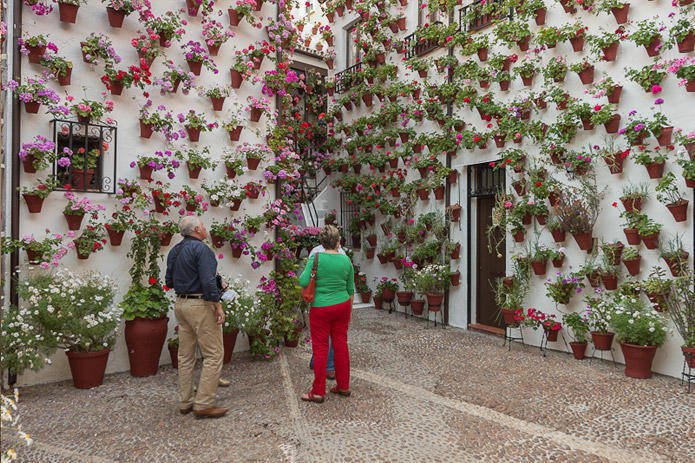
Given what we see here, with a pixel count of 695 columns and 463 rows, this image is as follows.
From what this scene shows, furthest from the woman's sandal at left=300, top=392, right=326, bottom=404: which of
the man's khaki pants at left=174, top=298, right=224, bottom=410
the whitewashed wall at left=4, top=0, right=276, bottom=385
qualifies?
the whitewashed wall at left=4, top=0, right=276, bottom=385

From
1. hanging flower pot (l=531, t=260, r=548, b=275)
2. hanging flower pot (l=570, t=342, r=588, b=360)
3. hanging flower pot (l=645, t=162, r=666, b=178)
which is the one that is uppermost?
hanging flower pot (l=645, t=162, r=666, b=178)

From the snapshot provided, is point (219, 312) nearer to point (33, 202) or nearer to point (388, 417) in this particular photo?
point (388, 417)

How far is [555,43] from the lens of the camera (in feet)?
21.2

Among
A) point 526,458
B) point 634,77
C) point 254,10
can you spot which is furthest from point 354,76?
point 526,458

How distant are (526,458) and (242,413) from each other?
7.79 feet

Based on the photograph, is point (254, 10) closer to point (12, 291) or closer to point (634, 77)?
point (12, 291)

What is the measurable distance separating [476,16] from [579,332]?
5182 millimetres

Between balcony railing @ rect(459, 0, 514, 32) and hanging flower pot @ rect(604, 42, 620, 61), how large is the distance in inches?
69.6

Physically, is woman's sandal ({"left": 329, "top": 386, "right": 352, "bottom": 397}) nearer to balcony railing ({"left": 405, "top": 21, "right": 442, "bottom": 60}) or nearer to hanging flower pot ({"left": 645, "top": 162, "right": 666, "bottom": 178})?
hanging flower pot ({"left": 645, "top": 162, "right": 666, "bottom": 178})

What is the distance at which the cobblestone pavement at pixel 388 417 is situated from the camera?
3467mm

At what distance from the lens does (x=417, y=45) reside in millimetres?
8906

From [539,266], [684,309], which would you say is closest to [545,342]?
[539,266]

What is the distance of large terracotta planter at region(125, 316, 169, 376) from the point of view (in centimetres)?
507

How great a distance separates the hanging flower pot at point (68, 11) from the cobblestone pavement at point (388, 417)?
393 centimetres
